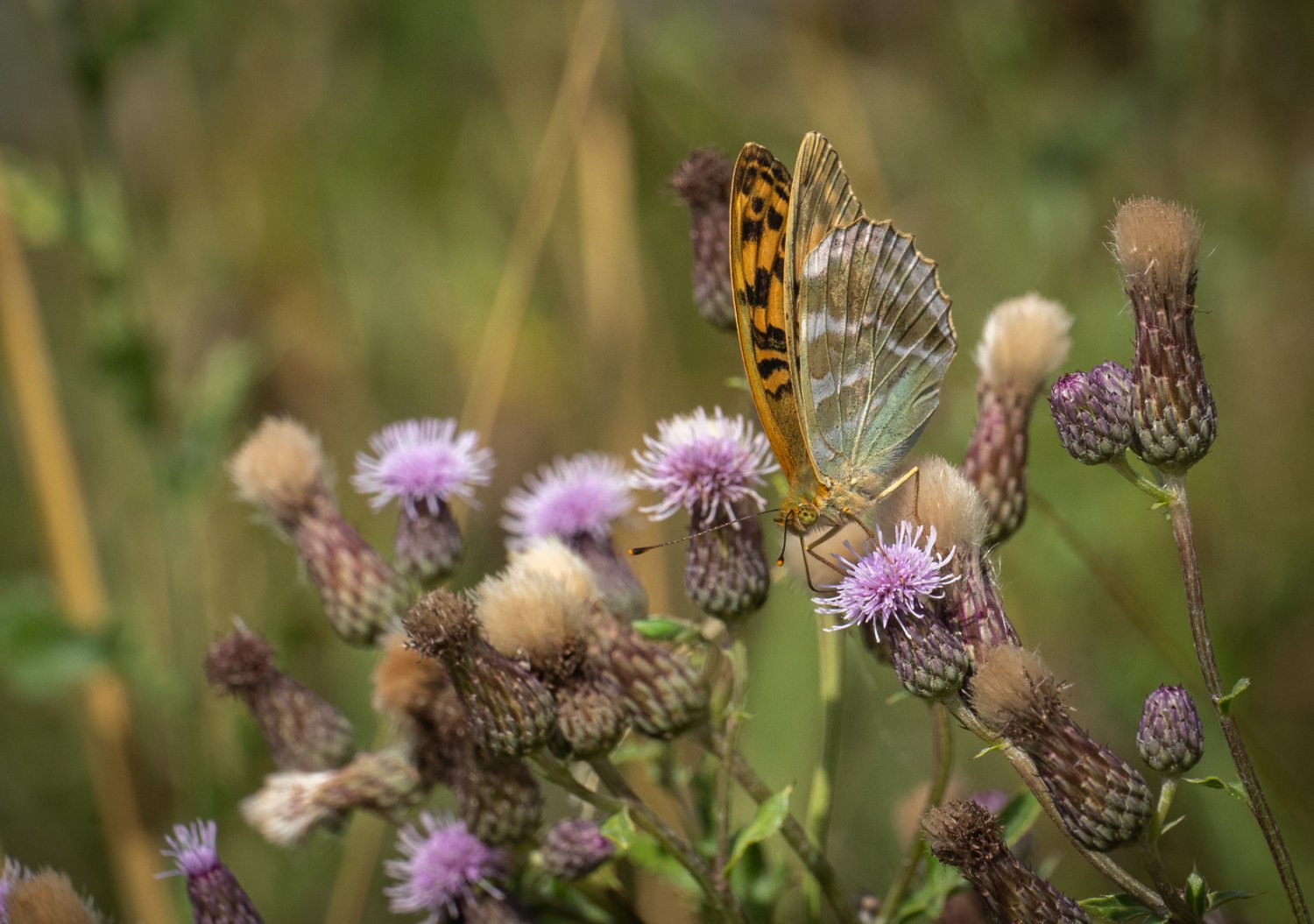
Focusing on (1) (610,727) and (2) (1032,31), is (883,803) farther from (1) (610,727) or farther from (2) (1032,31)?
(2) (1032,31)

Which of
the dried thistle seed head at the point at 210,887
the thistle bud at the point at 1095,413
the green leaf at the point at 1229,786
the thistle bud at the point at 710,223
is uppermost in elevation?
the thistle bud at the point at 710,223

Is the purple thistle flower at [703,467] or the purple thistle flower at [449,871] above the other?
the purple thistle flower at [703,467]

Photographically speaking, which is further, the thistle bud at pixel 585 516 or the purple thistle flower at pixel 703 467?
the thistle bud at pixel 585 516

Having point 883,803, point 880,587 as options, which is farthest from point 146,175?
point 880,587

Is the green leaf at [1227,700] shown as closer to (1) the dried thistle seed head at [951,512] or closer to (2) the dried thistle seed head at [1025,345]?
(1) the dried thistle seed head at [951,512]

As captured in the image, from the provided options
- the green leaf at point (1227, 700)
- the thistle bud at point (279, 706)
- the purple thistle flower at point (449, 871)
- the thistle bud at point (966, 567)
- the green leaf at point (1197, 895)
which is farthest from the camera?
the thistle bud at point (279, 706)

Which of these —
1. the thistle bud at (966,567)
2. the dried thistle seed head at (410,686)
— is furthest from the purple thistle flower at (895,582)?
the dried thistle seed head at (410,686)
